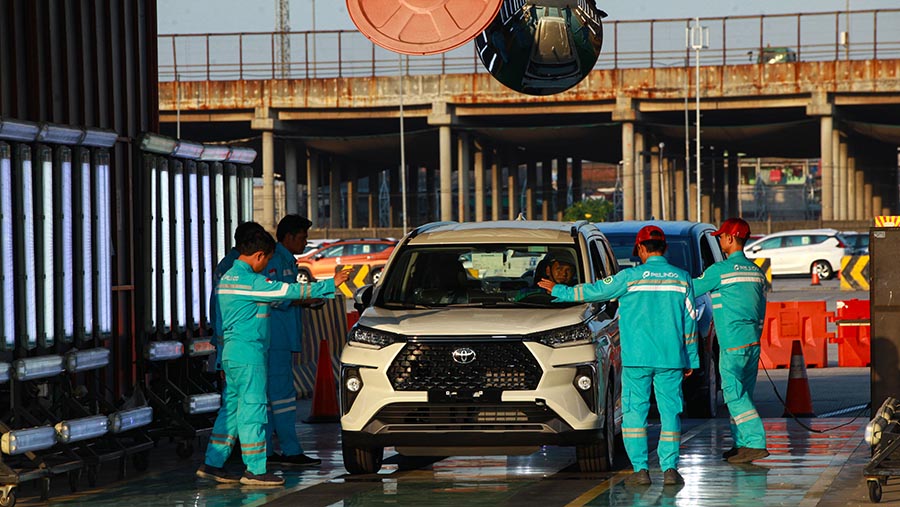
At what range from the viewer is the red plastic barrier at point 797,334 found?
2039cm

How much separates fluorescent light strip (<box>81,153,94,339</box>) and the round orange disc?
9.48ft

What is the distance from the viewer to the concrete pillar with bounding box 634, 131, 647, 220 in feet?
227

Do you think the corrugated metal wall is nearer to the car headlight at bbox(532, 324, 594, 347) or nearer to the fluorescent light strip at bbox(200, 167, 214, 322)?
the fluorescent light strip at bbox(200, 167, 214, 322)

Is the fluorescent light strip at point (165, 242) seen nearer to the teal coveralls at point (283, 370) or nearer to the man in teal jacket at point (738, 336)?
the teal coveralls at point (283, 370)

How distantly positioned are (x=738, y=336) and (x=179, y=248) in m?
4.64

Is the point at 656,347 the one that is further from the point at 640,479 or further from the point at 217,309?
the point at 217,309

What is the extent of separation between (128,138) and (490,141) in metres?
65.0

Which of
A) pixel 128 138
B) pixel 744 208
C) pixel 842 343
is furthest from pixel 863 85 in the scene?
pixel 744 208

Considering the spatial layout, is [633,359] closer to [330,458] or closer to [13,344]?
[330,458]

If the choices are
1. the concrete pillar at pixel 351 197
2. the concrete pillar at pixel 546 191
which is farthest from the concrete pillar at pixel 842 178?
the concrete pillar at pixel 351 197

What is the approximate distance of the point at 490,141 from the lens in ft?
253

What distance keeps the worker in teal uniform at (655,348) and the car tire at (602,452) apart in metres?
0.33

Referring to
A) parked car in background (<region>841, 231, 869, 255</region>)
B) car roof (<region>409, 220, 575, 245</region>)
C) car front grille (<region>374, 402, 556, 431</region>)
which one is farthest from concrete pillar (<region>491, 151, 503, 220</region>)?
car front grille (<region>374, 402, 556, 431</region>)

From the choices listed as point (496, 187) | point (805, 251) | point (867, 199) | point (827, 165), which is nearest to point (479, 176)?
point (496, 187)
